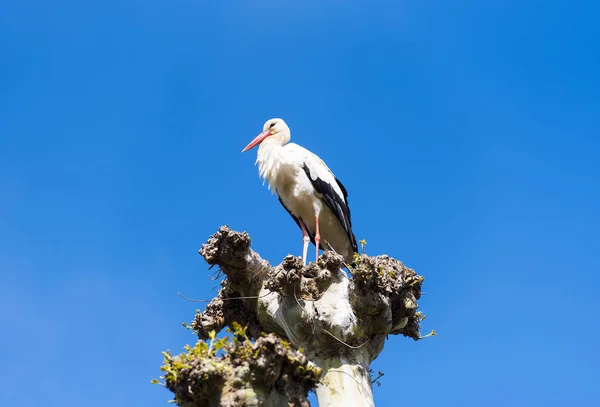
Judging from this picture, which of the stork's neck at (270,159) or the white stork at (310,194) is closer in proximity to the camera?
the white stork at (310,194)

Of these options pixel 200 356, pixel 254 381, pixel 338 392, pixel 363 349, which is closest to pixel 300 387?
pixel 254 381

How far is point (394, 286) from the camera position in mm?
9242

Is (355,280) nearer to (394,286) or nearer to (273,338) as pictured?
(394,286)

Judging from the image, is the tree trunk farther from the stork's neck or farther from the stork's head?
the stork's head

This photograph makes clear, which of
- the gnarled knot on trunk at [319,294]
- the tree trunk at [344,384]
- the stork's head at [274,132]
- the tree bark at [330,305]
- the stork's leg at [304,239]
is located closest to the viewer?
the tree trunk at [344,384]

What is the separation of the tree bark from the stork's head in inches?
184

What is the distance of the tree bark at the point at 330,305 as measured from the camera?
904 cm

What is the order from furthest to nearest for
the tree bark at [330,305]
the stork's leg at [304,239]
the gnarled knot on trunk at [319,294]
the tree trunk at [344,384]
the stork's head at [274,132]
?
the stork's head at [274,132]
the stork's leg at [304,239]
the gnarled knot on trunk at [319,294]
the tree bark at [330,305]
the tree trunk at [344,384]

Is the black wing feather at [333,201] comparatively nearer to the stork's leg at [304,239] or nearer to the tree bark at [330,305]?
the stork's leg at [304,239]

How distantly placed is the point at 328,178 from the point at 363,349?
4376mm

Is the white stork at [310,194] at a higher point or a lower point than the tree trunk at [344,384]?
higher

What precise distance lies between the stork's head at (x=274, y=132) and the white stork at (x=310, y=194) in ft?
2.52

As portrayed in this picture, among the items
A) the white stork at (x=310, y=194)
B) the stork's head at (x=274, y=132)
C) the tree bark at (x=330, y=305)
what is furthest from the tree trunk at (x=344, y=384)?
the stork's head at (x=274, y=132)

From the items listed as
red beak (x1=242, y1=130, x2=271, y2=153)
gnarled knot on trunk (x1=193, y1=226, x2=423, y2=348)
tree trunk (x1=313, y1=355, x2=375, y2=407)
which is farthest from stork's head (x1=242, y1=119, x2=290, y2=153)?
tree trunk (x1=313, y1=355, x2=375, y2=407)
